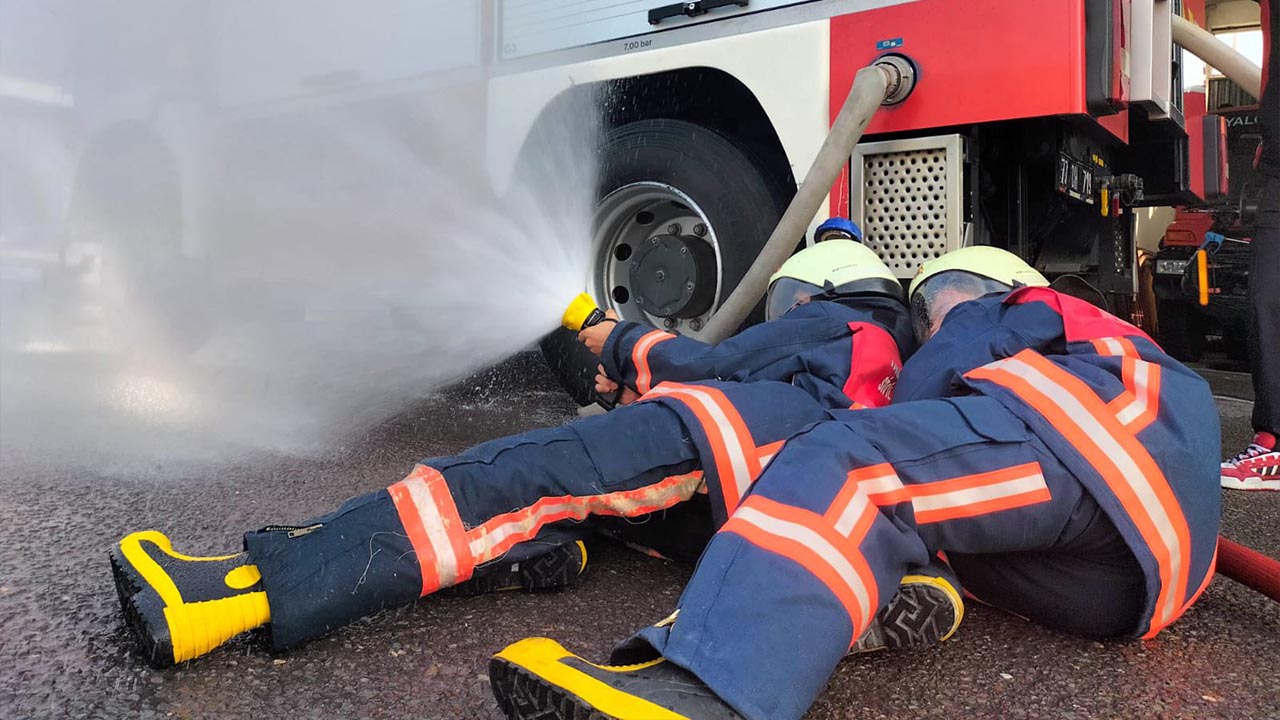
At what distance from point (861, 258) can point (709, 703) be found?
1525mm

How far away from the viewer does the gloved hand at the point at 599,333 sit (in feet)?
7.70

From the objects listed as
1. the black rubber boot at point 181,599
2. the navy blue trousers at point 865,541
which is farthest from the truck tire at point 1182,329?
the black rubber boot at point 181,599

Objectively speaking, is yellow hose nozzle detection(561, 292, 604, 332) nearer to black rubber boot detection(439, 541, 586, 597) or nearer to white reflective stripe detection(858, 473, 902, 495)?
black rubber boot detection(439, 541, 586, 597)

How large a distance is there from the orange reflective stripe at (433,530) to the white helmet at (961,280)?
3.97 feet

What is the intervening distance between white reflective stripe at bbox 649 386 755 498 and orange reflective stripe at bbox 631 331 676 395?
44 centimetres

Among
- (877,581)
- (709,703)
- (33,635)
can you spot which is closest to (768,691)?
(709,703)

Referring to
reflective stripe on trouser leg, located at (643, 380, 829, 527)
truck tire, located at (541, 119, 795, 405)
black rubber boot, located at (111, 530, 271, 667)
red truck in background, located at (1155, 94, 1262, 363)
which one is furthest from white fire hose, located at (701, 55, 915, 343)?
red truck in background, located at (1155, 94, 1262, 363)

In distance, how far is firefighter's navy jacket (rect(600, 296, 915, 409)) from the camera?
2010 mm

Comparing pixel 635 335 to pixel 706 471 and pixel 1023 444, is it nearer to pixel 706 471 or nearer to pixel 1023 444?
pixel 706 471

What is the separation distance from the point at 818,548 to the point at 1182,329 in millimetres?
5627

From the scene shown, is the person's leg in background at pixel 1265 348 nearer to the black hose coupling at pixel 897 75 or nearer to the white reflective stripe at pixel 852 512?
the black hose coupling at pixel 897 75

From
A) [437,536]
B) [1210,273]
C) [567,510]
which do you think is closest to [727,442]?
[567,510]

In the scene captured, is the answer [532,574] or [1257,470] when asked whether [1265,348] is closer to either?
[1257,470]

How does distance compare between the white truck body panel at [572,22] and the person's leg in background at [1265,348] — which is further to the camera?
the white truck body panel at [572,22]
